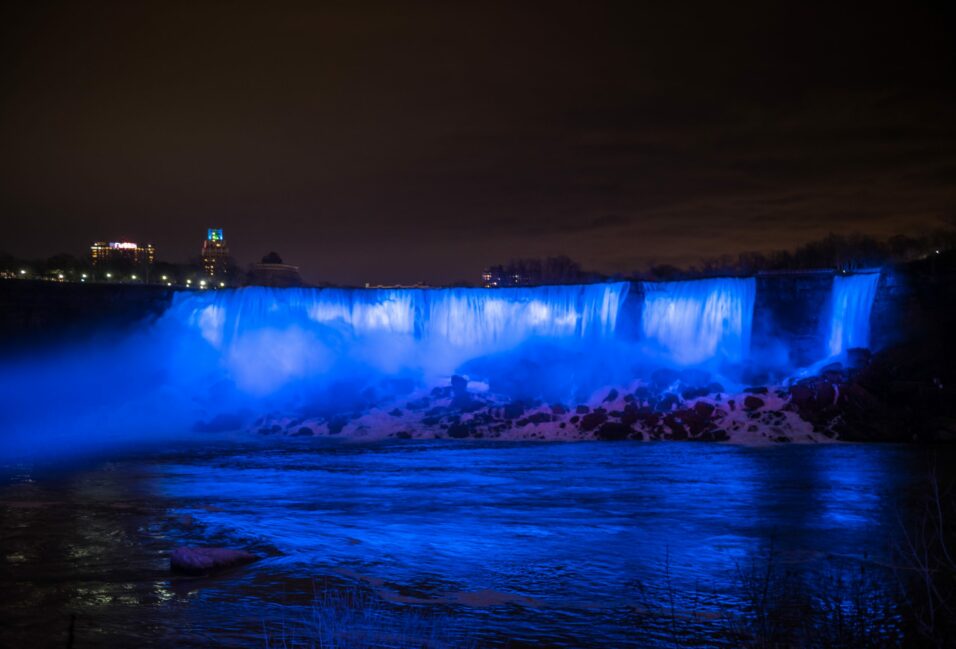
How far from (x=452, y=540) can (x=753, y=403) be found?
18.4 meters

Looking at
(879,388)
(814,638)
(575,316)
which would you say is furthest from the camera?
(575,316)

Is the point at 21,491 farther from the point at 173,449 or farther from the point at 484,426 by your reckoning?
the point at 484,426

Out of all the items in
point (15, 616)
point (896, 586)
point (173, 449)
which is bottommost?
point (173, 449)

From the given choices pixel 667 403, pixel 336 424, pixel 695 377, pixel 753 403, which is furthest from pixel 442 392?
pixel 753 403

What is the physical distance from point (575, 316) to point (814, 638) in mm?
30308

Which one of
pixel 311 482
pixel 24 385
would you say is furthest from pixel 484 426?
pixel 24 385

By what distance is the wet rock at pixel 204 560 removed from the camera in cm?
1078

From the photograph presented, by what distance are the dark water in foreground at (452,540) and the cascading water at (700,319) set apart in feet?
36.2

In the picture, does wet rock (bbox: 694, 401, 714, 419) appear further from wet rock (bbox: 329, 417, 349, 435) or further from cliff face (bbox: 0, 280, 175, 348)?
cliff face (bbox: 0, 280, 175, 348)

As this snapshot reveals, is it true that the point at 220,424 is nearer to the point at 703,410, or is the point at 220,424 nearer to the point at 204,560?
the point at 703,410

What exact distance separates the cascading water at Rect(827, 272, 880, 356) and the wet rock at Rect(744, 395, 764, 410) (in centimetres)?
499

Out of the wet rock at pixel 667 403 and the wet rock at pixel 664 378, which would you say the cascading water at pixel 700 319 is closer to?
the wet rock at pixel 664 378

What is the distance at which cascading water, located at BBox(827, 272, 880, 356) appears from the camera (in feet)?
104

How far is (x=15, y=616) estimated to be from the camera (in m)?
9.12
